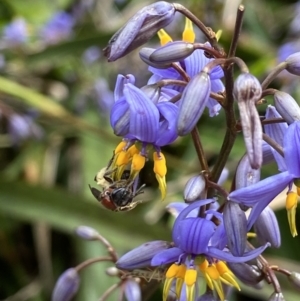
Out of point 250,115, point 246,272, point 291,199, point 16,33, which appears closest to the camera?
point 250,115

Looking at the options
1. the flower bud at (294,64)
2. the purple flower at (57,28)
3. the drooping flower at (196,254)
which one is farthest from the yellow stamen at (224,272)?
the purple flower at (57,28)

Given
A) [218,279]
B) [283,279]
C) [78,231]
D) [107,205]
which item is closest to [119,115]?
[107,205]

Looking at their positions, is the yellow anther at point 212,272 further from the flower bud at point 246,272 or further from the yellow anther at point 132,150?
the yellow anther at point 132,150

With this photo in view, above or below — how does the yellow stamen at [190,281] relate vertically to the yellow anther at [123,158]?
below

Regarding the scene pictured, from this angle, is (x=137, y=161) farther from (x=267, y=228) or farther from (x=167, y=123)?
(x=267, y=228)

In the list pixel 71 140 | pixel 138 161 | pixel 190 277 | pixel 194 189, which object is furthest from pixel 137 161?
pixel 71 140

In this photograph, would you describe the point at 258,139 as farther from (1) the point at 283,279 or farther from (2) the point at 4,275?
(2) the point at 4,275
